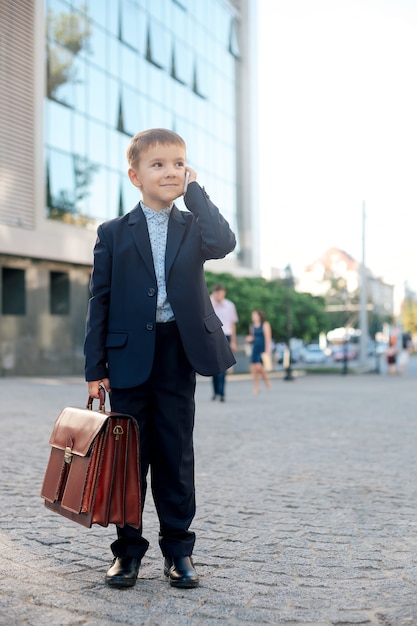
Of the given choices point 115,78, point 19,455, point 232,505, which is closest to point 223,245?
point 232,505

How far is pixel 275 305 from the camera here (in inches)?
1443

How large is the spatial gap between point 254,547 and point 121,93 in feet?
93.8

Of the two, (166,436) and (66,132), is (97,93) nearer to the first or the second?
(66,132)

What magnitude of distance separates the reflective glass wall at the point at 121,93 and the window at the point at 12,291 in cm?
224

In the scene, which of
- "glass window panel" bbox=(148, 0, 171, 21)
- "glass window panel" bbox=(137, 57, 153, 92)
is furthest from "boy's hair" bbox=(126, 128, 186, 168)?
"glass window panel" bbox=(148, 0, 171, 21)

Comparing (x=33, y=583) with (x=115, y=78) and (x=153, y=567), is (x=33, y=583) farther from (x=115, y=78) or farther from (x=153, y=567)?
(x=115, y=78)

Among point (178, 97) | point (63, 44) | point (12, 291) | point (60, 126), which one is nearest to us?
point (12, 291)

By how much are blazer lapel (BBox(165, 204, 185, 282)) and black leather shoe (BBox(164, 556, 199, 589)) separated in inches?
44.2

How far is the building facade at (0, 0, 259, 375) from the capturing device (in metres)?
25.1

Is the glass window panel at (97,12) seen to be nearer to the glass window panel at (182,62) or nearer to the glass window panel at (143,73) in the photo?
the glass window panel at (143,73)

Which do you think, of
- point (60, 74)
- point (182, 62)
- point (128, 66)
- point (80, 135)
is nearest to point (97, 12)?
point (128, 66)

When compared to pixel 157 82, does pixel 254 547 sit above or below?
below

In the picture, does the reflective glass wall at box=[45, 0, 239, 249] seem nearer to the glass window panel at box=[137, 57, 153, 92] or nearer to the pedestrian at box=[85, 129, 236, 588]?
the glass window panel at box=[137, 57, 153, 92]

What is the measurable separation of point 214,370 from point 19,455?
424 centimetres
